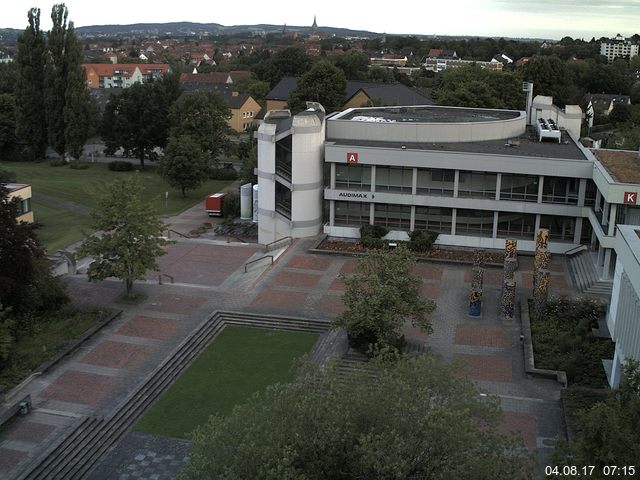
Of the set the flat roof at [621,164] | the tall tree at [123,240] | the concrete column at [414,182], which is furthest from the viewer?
the concrete column at [414,182]

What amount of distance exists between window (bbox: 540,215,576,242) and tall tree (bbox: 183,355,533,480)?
2710 cm

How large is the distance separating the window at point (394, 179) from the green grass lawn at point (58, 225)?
1786 cm

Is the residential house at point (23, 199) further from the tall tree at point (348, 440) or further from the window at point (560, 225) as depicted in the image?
the tall tree at point (348, 440)

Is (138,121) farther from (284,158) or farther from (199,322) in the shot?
(199,322)

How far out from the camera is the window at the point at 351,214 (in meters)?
42.8

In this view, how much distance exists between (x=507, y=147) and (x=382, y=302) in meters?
20.7

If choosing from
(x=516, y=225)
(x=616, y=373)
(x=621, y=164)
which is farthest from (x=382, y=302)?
(x=621, y=164)

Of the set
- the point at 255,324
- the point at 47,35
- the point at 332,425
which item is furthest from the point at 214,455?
the point at 47,35

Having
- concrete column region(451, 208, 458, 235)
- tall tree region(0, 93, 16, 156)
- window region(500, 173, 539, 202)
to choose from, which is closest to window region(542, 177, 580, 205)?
window region(500, 173, 539, 202)

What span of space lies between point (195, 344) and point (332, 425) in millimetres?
15583

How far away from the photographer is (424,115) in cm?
5094

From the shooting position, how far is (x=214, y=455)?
13781mm

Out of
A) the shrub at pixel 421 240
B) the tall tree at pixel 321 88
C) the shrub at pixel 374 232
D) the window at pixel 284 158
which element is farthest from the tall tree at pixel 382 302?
the tall tree at pixel 321 88

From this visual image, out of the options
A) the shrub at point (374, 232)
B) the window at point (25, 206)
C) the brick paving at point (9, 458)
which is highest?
the window at point (25, 206)
